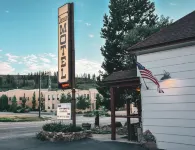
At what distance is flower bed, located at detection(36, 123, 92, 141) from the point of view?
672 inches

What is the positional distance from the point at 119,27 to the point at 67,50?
41.8ft

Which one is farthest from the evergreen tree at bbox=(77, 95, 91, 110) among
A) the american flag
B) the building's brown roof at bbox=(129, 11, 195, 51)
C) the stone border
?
the american flag

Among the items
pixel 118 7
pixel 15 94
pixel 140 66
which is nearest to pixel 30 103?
pixel 15 94

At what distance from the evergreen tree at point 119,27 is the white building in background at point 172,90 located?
12.3 m

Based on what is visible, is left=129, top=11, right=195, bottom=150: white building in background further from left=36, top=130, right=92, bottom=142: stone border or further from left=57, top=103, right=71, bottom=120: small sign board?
left=57, top=103, right=71, bottom=120: small sign board

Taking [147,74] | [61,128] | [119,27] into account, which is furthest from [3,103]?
[147,74]

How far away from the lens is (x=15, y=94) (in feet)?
311

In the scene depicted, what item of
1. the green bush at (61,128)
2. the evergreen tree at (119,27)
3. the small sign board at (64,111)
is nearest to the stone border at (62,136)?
the green bush at (61,128)

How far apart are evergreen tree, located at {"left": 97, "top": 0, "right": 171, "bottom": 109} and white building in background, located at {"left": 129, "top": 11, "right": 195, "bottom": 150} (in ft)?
40.2

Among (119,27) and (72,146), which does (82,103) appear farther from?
(72,146)

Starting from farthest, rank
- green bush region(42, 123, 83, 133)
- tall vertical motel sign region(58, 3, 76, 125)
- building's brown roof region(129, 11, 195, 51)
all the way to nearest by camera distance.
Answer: tall vertical motel sign region(58, 3, 76, 125) < green bush region(42, 123, 83, 133) < building's brown roof region(129, 11, 195, 51)

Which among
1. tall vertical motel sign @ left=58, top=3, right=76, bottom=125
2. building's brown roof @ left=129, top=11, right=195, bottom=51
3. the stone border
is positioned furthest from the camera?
tall vertical motel sign @ left=58, top=3, right=76, bottom=125

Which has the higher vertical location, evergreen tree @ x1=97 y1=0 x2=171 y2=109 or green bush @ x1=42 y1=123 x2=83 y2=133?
evergreen tree @ x1=97 y1=0 x2=171 y2=109

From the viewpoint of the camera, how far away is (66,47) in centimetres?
1850
